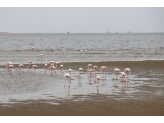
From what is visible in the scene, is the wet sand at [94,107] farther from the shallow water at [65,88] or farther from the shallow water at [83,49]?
the shallow water at [83,49]

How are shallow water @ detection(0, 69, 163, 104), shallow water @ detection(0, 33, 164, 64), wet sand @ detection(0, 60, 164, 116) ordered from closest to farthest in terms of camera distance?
wet sand @ detection(0, 60, 164, 116)
shallow water @ detection(0, 69, 163, 104)
shallow water @ detection(0, 33, 164, 64)

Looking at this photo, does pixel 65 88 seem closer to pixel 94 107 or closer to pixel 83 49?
pixel 94 107

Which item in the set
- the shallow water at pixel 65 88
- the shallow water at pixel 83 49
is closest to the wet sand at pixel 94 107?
the shallow water at pixel 65 88

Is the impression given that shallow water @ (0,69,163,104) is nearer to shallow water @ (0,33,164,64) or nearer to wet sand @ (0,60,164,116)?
wet sand @ (0,60,164,116)

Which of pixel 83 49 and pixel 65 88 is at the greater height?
pixel 83 49

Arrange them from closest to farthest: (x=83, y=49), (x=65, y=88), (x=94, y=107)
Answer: (x=94, y=107) < (x=65, y=88) < (x=83, y=49)

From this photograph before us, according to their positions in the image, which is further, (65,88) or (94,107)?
(65,88)

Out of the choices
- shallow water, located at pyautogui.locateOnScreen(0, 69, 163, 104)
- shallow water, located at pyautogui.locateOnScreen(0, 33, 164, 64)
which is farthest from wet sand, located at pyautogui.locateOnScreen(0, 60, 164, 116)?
shallow water, located at pyautogui.locateOnScreen(0, 33, 164, 64)

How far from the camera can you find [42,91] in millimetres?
10477

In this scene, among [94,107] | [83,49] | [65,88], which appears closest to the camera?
[94,107]

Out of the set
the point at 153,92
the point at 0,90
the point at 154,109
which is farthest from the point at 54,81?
the point at 154,109

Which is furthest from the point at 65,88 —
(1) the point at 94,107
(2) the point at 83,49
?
(2) the point at 83,49

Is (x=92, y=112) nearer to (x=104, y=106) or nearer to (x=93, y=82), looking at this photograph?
(x=104, y=106)

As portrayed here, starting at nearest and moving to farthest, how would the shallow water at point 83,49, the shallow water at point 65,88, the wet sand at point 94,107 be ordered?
the wet sand at point 94,107 < the shallow water at point 65,88 < the shallow water at point 83,49
